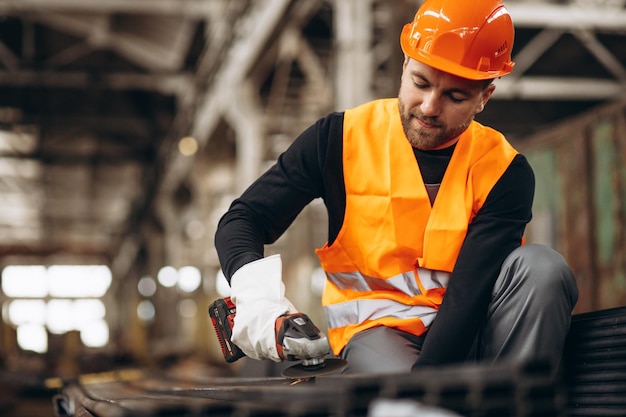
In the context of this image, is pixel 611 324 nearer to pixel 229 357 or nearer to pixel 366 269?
pixel 366 269

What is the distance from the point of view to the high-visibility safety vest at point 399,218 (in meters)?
2.53

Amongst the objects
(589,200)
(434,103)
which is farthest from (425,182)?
(589,200)

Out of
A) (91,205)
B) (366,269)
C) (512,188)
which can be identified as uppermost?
(91,205)

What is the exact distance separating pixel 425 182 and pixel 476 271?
39 cm

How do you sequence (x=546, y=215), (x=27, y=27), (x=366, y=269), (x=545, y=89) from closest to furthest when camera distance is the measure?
(x=366, y=269) < (x=546, y=215) < (x=545, y=89) < (x=27, y=27)

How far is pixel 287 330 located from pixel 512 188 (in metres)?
0.92

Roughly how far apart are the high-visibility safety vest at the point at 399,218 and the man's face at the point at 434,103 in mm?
74

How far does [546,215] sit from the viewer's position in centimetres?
820

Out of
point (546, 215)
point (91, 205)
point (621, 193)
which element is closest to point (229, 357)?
point (621, 193)

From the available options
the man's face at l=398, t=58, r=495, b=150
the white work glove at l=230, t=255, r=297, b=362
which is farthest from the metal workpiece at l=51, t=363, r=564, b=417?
the man's face at l=398, t=58, r=495, b=150

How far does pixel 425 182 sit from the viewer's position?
2635 mm

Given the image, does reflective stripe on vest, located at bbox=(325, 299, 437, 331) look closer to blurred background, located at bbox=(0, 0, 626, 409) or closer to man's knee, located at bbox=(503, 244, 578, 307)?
man's knee, located at bbox=(503, 244, 578, 307)

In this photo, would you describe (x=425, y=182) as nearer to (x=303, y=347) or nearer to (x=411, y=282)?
(x=411, y=282)

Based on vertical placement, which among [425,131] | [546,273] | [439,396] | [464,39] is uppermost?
[464,39]
